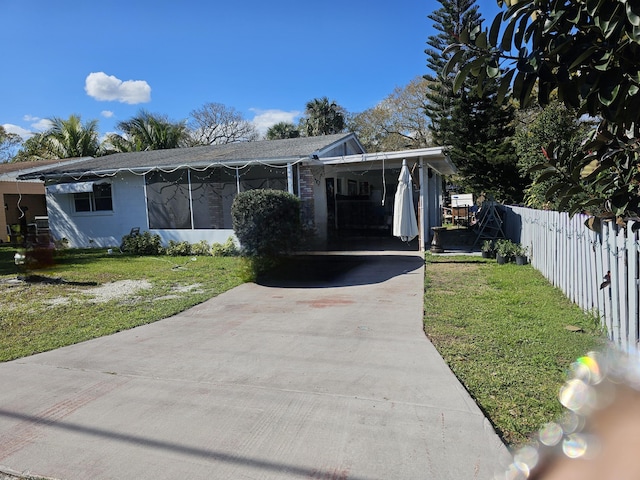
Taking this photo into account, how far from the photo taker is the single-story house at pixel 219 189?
1216 centimetres

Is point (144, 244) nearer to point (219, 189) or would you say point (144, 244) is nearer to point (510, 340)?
point (219, 189)

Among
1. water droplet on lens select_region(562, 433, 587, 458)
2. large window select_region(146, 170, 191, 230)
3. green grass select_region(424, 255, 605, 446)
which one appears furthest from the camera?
large window select_region(146, 170, 191, 230)

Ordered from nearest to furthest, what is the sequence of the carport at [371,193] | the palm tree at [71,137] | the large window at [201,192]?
the carport at [371,193]
the large window at [201,192]
the palm tree at [71,137]

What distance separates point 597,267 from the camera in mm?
4828

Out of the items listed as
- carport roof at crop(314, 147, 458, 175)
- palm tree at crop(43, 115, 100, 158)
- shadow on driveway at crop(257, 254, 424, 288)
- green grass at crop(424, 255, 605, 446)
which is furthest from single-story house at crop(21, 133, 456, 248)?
palm tree at crop(43, 115, 100, 158)

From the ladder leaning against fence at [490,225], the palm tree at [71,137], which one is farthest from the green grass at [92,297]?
the palm tree at [71,137]

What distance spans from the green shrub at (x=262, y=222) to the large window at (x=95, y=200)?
27.9 ft

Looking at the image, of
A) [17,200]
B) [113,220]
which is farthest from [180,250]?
[17,200]

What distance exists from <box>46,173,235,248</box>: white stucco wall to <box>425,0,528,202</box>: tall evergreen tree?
51.4 ft

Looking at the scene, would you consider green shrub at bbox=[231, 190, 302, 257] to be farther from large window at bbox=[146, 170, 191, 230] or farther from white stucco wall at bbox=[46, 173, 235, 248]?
large window at bbox=[146, 170, 191, 230]

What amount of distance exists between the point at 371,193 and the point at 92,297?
39.5ft

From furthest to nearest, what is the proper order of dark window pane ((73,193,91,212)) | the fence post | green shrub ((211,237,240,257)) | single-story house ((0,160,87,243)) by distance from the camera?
1. single-story house ((0,160,87,243))
2. dark window pane ((73,193,91,212))
3. green shrub ((211,237,240,257))
4. the fence post

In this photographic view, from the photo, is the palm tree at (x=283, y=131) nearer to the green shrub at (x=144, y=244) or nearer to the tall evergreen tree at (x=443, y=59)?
the tall evergreen tree at (x=443, y=59)

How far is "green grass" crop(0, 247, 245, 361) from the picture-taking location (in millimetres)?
5551
